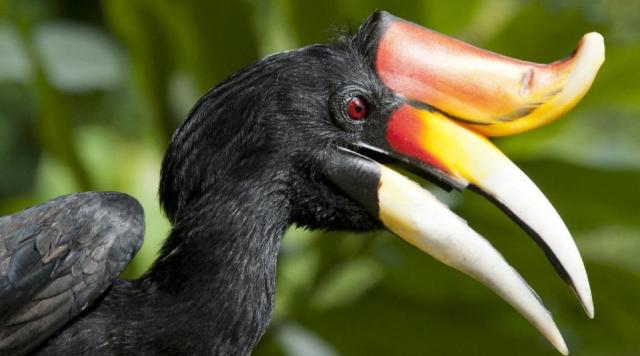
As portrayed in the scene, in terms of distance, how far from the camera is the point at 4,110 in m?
4.74

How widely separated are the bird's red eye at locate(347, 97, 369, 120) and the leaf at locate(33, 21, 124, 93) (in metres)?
1.57

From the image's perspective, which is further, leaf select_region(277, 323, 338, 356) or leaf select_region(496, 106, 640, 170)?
leaf select_region(496, 106, 640, 170)

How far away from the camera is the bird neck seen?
83.9 inches

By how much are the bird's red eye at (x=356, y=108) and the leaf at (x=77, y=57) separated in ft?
5.15

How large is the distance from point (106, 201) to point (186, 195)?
5.4 inches

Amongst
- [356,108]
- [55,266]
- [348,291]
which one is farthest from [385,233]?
[55,266]

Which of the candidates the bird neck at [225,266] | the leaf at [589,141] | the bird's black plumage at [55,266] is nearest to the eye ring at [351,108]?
the bird neck at [225,266]

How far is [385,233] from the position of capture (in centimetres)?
334

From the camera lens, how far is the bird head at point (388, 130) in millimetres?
2074

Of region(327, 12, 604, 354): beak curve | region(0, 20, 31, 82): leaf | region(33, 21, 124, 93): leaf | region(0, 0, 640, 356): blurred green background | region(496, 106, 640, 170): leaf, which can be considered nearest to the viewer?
region(327, 12, 604, 354): beak curve

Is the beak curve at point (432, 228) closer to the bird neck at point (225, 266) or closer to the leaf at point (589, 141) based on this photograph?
the bird neck at point (225, 266)

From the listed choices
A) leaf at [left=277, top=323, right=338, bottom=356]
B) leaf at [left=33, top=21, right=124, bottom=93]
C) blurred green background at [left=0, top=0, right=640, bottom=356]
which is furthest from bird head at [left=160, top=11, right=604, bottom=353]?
leaf at [left=33, top=21, right=124, bottom=93]

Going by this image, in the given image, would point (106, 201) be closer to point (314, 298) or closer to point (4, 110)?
point (314, 298)

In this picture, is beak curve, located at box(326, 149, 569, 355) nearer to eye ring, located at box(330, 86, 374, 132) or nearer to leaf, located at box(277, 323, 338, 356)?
eye ring, located at box(330, 86, 374, 132)
